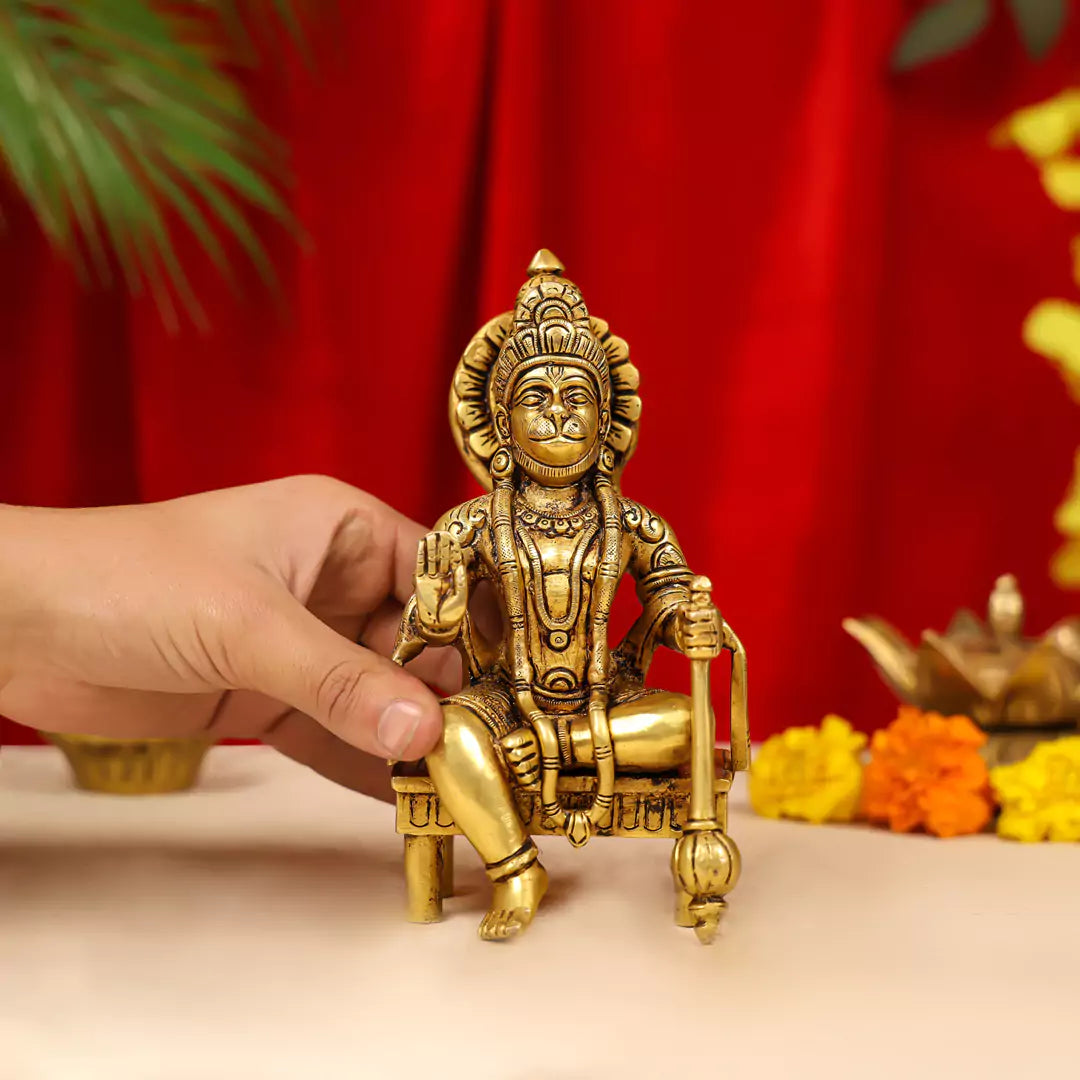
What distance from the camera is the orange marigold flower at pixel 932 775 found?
1.26 metres

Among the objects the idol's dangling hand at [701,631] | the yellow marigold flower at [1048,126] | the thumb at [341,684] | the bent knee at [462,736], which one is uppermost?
the yellow marigold flower at [1048,126]

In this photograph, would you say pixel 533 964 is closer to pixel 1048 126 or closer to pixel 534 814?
pixel 534 814

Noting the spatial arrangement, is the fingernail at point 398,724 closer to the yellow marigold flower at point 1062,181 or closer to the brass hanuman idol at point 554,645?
the brass hanuman idol at point 554,645

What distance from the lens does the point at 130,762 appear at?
144 cm

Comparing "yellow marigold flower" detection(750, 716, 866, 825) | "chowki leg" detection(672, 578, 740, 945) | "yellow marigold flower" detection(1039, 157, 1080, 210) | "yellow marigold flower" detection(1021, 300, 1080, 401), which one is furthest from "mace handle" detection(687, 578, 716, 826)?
"yellow marigold flower" detection(1039, 157, 1080, 210)

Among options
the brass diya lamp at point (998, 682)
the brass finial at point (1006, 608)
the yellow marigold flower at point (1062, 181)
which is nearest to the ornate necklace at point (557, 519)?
the brass diya lamp at point (998, 682)

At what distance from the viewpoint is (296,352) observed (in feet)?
5.94

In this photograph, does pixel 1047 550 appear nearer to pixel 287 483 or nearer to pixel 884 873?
pixel 884 873

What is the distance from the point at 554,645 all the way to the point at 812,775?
0.41 metres

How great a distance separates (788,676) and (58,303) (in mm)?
1175

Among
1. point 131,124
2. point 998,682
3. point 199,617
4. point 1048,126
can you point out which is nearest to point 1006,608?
point 998,682

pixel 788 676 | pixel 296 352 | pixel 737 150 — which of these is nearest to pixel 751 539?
pixel 788 676

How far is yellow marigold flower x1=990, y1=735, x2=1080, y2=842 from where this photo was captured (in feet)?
4.13

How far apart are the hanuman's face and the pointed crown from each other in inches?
0.4
